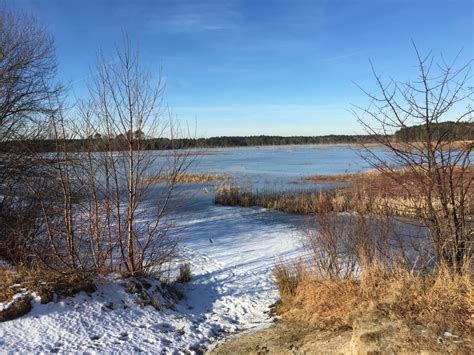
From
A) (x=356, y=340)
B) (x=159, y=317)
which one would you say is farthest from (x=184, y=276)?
(x=356, y=340)

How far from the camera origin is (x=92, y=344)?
439 cm

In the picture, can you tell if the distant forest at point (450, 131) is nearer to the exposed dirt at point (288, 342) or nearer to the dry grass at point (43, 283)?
the exposed dirt at point (288, 342)

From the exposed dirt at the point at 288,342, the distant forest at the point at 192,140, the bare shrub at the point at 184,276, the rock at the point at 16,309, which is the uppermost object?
the distant forest at the point at 192,140

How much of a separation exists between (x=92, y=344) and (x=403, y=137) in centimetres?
497

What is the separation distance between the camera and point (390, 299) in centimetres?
434

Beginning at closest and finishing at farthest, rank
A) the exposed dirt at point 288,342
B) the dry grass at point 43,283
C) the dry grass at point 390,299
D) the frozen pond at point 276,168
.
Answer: the dry grass at point 390,299 → the exposed dirt at point 288,342 → the dry grass at point 43,283 → the frozen pond at point 276,168

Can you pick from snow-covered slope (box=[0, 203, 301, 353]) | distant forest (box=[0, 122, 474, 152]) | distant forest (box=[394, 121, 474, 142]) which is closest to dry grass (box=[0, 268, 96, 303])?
snow-covered slope (box=[0, 203, 301, 353])

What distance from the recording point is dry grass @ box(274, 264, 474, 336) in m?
3.76

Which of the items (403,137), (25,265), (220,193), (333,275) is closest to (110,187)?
(25,265)

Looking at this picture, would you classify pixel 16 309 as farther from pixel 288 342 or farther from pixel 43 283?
pixel 288 342

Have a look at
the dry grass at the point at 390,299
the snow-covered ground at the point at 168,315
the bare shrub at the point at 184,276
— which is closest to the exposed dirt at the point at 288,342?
the dry grass at the point at 390,299

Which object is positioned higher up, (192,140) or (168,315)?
(192,140)

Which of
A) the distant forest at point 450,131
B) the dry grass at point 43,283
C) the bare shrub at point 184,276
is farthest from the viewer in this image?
the bare shrub at point 184,276

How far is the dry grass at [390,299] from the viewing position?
148 inches
